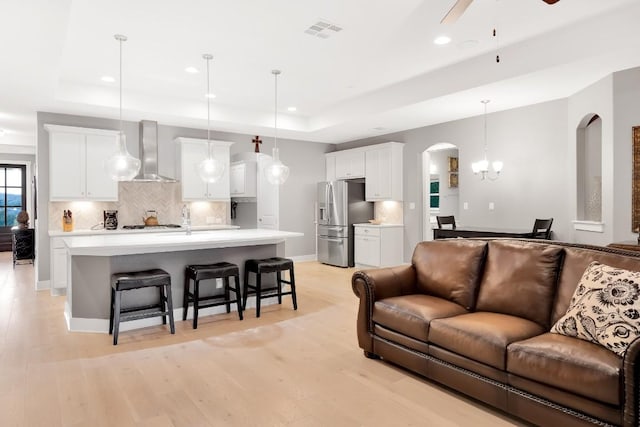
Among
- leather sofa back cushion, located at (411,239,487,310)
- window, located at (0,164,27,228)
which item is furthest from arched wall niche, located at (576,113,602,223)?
window, located at (0,164,27,228)

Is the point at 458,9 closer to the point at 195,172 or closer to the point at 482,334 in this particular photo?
the point at 482,334

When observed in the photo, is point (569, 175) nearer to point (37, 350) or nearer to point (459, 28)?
point (459, 28)

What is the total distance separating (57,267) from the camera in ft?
18.3

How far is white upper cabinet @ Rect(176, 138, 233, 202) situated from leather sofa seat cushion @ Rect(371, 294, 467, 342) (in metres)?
4.49

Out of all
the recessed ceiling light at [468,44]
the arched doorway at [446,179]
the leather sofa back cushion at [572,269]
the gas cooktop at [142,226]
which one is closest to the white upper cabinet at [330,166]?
the arched doorway at [446,179]

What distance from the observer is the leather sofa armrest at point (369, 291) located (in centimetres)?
324

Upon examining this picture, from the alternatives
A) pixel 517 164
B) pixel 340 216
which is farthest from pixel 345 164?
pixel 517 164

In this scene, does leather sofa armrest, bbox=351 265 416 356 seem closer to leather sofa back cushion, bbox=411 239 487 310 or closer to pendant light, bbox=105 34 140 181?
leather sofa back cushion, bbox=411 239 487 310

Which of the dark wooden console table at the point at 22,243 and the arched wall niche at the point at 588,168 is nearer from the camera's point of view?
the arched wall niche at the point at 588,168

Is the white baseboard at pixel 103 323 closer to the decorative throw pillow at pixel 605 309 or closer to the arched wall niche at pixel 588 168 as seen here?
the decorative throw pillow at pixel 605 309

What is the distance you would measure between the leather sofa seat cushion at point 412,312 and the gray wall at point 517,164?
325 centimetres

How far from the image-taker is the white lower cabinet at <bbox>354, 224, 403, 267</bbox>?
7.29 metres

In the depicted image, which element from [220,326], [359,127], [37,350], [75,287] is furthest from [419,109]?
[37,350]

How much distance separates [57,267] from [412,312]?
16.6 ft
